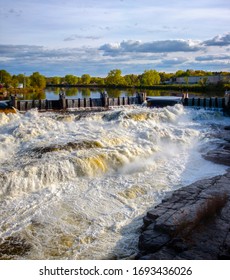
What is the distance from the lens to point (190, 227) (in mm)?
8805

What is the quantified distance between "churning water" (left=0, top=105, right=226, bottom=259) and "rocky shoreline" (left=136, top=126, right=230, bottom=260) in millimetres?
720

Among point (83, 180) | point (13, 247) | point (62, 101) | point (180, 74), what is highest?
point (180, 74)

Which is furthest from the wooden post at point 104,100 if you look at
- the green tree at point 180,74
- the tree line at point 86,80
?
the green tree at point 180,74

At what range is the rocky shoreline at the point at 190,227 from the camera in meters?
7.75

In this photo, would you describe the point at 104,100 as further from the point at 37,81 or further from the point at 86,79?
the point at 86,79

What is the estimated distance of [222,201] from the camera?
10484 millimetres

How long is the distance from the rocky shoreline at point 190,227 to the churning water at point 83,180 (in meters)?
0.72

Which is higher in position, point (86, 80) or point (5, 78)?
point (86, 80)

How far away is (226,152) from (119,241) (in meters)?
10.7

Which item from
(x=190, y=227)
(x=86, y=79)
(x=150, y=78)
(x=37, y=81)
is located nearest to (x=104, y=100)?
(x=190, y=227)

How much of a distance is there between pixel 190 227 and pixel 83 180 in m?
5.55

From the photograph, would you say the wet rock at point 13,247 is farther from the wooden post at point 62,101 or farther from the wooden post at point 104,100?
the wooden post at point 104,100

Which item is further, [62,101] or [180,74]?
[180,74]
